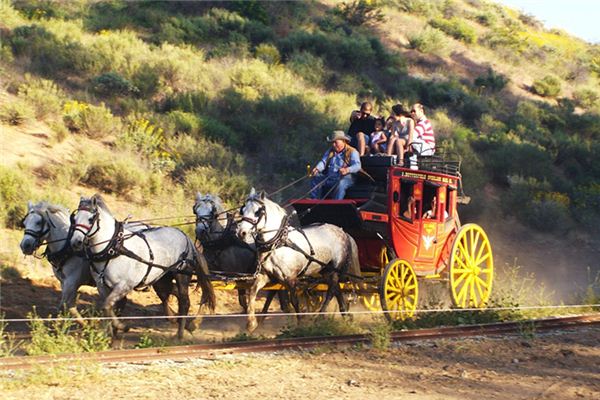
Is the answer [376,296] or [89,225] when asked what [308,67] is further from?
[89,225]

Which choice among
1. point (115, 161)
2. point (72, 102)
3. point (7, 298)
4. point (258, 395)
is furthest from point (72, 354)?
point (72, 102)

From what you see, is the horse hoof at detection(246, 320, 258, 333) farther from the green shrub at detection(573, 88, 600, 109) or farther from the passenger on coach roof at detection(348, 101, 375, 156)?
the green shrub at detection(573, 88, 600, 109)

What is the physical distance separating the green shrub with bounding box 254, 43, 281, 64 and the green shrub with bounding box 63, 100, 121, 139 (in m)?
10.3

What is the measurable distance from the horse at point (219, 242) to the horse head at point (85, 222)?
2363 mm

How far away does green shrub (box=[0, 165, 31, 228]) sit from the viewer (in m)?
16.0

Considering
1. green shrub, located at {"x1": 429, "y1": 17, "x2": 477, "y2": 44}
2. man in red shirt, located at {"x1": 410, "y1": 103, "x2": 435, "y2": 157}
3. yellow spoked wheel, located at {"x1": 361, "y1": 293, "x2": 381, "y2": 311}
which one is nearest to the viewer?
man in red shirt, located at {"x1": 410, "y1": 103, "x2": 435, "y2": 157}

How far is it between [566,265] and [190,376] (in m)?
16.8

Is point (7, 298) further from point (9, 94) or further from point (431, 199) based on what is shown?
point (9, 94)

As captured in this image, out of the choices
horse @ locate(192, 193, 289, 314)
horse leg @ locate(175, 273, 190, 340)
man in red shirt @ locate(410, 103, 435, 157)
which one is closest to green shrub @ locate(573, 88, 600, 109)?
man in red shirt @ locate(410, 103, 435, 157)

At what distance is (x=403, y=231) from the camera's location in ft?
44.3

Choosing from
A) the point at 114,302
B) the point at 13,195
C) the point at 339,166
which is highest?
the point at 339,166

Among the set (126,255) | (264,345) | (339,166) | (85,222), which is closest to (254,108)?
(339,166)

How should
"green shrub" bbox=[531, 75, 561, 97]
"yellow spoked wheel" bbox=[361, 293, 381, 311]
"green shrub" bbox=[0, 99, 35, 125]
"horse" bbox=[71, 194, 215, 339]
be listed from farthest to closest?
"green shrub" bbox=[531, 75, 561, 97], "green shrub" bbox=[0, 99, 35, 125], "yellow spoked wheel" bbox=[361, 293, 381, 311], "horse" bbox=[71, 194, 215, 339]

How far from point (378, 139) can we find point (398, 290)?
287 cm
